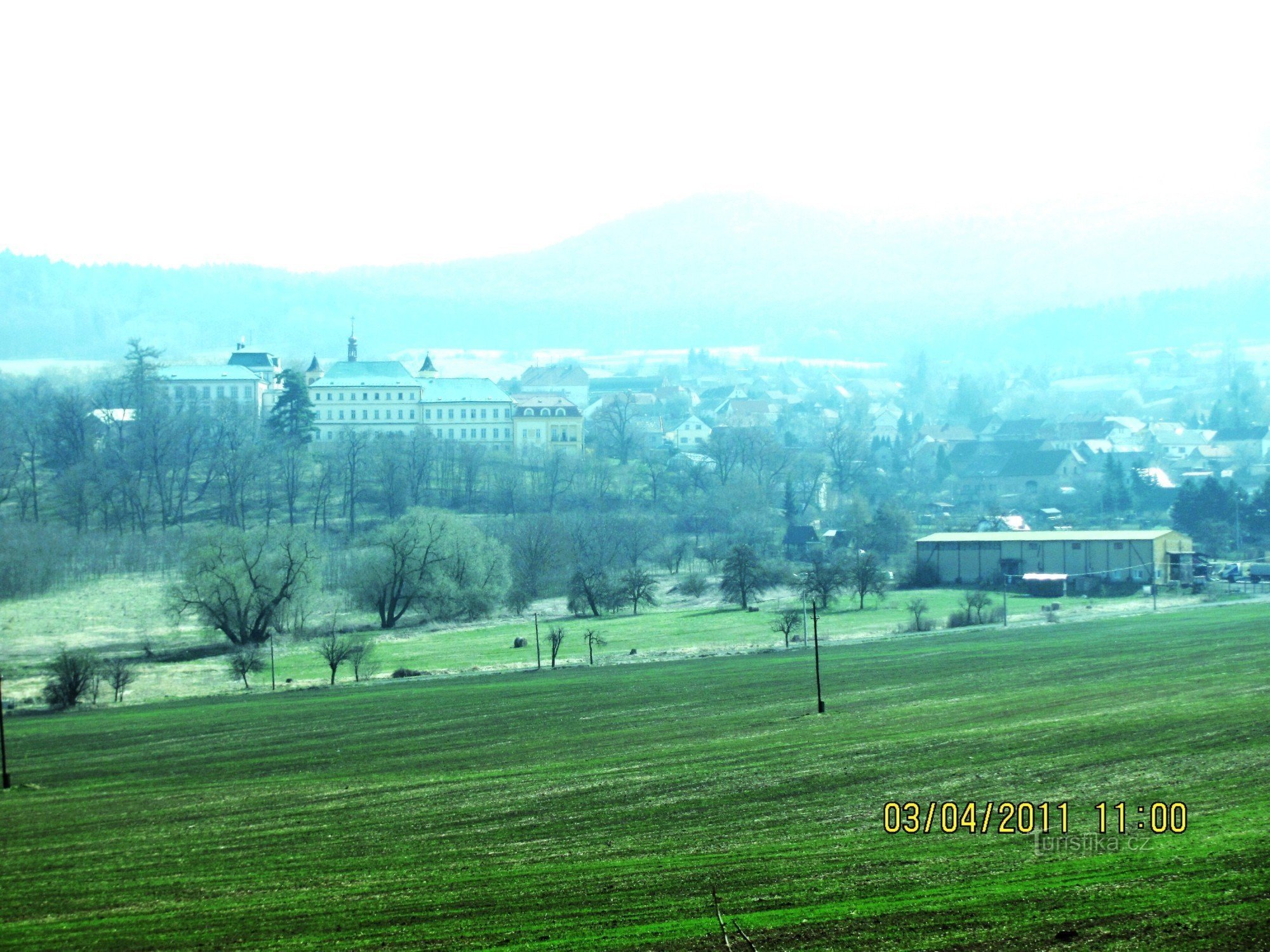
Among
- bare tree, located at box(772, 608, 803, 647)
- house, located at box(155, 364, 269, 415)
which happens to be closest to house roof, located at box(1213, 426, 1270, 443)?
house, located at box(155, 364, 269, 415)

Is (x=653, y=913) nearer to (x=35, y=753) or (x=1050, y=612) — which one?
(x=35, y=753)

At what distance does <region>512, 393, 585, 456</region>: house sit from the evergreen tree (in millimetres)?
17951

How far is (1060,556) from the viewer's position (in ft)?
209

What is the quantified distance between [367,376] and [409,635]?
71211 millimetres

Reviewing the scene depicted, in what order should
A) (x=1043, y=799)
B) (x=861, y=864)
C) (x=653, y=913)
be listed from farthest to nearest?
(x=1043, y=799), (x=861, y=864), (x=653, y=913)

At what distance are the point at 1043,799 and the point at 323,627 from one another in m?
43.0

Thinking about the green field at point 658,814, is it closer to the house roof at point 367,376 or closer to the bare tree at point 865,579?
the bare tree at point 865,579

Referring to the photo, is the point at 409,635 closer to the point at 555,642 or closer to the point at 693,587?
the point at 555,642

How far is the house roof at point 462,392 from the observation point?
124 metres

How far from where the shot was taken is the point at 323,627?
5916 cm

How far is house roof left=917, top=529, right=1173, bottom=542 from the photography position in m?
62.6

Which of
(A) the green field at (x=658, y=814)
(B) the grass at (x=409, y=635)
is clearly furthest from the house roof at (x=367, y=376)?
(A) the green field at (x=658, y=814)

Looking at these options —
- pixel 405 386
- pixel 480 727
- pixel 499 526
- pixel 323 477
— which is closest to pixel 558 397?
pixel 405 386

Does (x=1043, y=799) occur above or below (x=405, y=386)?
below
